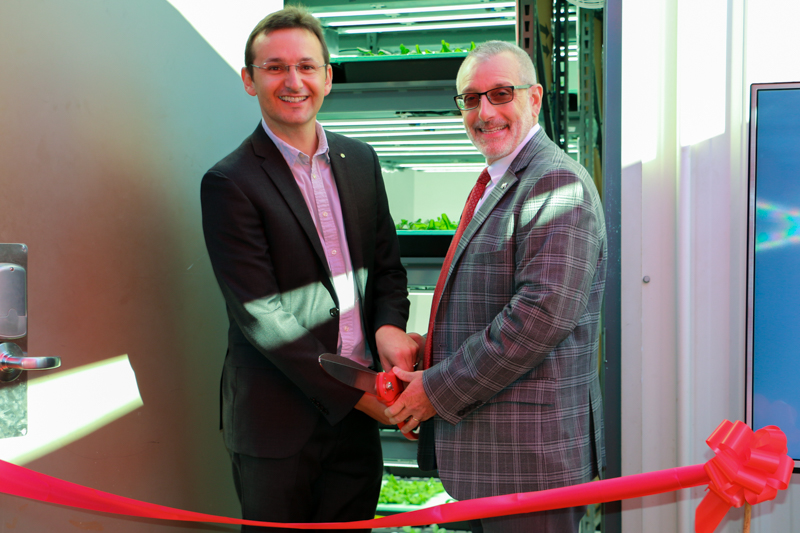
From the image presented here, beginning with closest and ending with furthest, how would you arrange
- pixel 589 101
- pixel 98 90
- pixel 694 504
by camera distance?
1. pixel 98 90
2. pixel 694 504
3. pixel 589 101

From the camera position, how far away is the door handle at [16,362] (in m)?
1.07

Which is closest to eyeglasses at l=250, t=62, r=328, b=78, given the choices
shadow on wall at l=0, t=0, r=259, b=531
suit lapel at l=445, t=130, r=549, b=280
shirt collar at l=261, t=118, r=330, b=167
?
shirt collar at l=261, t=118, r=330, b=167

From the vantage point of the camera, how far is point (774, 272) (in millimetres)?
1339

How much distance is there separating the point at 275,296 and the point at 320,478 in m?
0.58

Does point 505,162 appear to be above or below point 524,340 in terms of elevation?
above

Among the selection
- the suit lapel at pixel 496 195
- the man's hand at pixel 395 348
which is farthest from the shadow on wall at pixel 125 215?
the suit lapel at pixel 496 195

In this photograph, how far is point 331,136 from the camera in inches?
74.1

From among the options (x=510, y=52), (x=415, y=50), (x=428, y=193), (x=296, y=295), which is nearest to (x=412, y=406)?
(x=296, y=295)

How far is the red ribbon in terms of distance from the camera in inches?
39.8

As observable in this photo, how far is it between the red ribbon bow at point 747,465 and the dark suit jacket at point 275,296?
0.87 metres

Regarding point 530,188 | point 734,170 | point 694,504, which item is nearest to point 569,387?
point 530,188

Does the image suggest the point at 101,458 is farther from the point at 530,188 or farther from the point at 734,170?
the point at 734,170

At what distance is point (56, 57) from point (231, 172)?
1.53 ft

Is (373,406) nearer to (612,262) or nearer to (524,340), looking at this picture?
(524,340)
